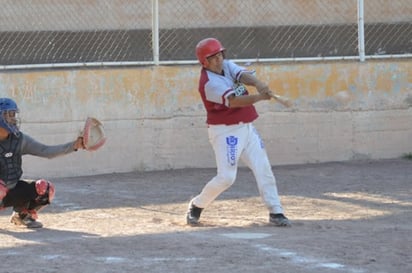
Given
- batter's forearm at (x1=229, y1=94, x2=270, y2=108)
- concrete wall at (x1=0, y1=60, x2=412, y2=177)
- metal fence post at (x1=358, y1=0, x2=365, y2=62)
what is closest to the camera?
batter's forearm at (x1=229, y1=94, x2=270, y2=108)

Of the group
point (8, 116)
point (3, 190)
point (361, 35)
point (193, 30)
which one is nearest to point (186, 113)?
point (361, 35)

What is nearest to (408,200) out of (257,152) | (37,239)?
(257,152)

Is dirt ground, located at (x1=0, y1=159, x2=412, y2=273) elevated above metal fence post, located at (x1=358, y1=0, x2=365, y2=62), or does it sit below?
below

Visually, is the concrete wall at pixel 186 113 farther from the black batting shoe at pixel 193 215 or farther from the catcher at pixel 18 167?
the black batting shoe at pixel 193 215

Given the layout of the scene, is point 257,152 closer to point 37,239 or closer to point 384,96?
point 37,239

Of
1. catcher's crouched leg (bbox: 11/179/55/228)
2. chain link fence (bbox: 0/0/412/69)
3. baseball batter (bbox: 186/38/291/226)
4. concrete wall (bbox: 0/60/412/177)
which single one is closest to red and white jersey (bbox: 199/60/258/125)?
baseball batter (bbox: 186/38/291/226)

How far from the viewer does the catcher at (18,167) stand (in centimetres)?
746

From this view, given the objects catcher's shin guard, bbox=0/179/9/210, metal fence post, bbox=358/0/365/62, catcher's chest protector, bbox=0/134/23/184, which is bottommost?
catcher's shin guard, bbox=0/179/9/210

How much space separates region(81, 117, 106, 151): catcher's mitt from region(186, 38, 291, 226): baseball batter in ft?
3.03

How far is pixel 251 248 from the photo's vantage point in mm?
6457

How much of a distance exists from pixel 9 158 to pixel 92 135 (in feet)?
2.42

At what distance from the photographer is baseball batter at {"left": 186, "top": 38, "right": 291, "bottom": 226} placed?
751cm

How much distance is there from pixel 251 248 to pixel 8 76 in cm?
508

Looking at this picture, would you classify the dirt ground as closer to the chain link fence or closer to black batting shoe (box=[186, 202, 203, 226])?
black batting shoe (box=[186, 202, 203, 226])
